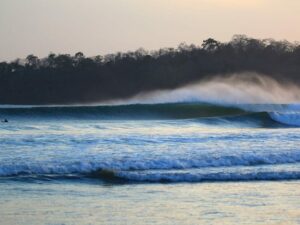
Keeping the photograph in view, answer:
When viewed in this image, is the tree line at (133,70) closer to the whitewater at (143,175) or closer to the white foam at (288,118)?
the white foam at (288,118)

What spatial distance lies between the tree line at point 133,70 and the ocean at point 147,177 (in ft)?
196

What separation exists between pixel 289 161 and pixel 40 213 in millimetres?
8205

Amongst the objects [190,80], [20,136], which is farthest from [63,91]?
[20,136]

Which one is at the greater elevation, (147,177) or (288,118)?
(288,118)

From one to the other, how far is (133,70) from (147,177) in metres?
82.1

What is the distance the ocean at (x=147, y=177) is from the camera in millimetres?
12805

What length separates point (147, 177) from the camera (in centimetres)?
1680

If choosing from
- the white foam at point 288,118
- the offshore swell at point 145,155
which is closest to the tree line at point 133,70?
the white foam at point 288,118

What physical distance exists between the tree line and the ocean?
59.8 m

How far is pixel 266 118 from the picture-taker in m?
39.6

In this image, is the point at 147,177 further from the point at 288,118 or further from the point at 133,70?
the point at 133,70

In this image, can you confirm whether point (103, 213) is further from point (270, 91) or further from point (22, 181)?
point (270, 91)

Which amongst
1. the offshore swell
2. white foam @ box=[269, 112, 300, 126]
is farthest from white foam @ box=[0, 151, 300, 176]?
white foam @ box=[269, 112, 300, 126]

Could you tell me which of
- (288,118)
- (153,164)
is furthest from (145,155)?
(288,118)
